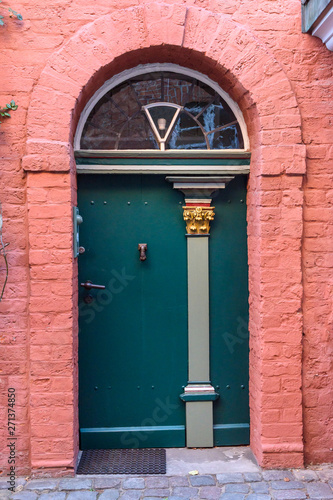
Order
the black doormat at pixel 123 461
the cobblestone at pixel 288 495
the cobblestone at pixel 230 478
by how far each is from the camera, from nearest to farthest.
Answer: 1. the cobblestone at pixel 288 495
2. the cobblestone at pixel 230 478
3. the black doormat at pixel 123 461

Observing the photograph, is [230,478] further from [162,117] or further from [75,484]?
[162,117]

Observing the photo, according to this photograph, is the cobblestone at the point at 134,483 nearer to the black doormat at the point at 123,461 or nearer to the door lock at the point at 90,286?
the black doormat at the point at 123,461

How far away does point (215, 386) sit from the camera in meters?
4.31

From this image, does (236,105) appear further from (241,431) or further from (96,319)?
(241,431)

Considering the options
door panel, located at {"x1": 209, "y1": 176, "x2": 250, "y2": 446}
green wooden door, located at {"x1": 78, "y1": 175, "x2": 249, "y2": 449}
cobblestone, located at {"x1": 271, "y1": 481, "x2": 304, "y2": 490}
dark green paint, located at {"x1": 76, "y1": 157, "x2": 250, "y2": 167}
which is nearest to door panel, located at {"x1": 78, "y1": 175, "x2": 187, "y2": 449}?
green wooden door, located at {"x1": 78, "y1": 175, "x2": 249, "y2": 449}

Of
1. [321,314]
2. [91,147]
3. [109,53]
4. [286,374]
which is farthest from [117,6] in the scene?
[286,374]

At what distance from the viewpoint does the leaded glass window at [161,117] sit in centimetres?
421

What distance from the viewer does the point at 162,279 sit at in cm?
431

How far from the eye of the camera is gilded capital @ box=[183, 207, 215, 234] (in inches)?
166

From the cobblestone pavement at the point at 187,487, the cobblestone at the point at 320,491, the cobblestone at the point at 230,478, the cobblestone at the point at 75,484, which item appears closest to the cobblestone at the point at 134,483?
the cobblestone pavement at the point at 187,487

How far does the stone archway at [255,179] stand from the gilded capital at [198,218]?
47 cm

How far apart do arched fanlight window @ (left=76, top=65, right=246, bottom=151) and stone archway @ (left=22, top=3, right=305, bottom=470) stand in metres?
0.25

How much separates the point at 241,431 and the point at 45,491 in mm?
1725

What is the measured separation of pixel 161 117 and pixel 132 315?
1756 millimetres
